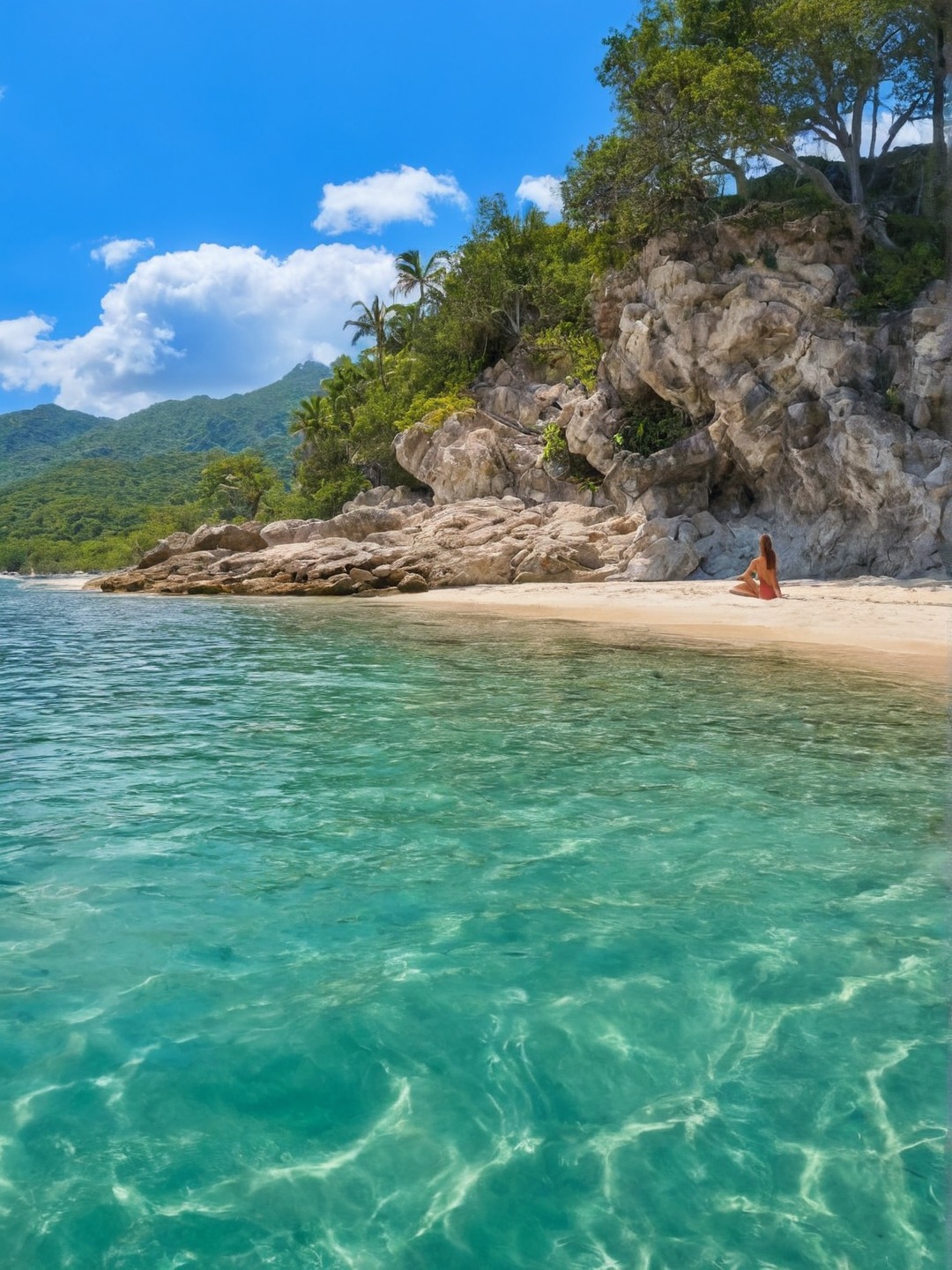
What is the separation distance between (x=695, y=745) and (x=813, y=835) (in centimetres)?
249

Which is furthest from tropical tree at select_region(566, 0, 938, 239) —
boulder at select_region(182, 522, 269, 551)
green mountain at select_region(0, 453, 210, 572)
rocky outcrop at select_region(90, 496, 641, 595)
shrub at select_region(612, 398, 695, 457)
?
green mountain at select_region(0, 453, 210, 572)

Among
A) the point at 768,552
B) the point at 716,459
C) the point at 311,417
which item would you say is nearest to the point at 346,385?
the point at 311,417

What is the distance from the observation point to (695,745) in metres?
8.37

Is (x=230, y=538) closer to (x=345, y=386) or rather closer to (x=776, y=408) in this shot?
(x=345, y=386)

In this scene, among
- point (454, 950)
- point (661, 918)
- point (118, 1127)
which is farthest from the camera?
point (661, 918)

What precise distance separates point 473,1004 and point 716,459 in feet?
89.1

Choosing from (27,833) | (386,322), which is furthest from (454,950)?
(386,322)

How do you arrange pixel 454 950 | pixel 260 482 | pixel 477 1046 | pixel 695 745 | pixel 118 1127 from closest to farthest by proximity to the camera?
pixel 118 1127 → pixel 477 1046 → pixel 454 950 → pixel 695 745 → pixel 260 482

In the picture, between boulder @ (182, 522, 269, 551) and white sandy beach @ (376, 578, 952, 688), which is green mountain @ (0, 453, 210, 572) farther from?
white sandy beach @ (376, 578, 952, 688)

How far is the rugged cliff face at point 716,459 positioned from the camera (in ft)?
75.7

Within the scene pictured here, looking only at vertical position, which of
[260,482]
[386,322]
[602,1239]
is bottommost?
[602,1239]

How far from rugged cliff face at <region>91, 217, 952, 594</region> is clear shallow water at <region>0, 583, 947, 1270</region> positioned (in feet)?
56.0

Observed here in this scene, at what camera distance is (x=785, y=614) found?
59.2 ft

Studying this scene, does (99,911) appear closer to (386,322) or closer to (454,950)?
(454,950)
